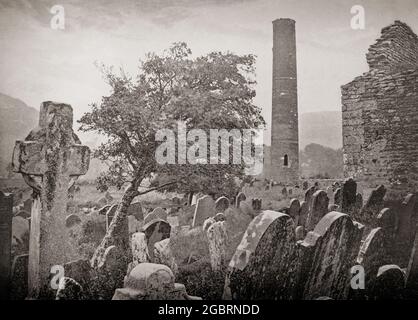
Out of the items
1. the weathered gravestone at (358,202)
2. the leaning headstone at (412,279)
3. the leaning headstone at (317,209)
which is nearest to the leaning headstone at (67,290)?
the leaning headstone at (412,279)

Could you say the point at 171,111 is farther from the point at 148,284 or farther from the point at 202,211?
the point at 148,284

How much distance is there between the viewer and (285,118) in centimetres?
2033

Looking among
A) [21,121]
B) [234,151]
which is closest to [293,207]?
[234,151]

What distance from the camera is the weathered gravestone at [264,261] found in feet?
11.7

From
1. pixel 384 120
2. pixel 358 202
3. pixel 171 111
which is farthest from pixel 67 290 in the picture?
pixel 384 120

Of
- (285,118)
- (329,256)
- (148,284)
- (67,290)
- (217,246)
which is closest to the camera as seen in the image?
(148,284)

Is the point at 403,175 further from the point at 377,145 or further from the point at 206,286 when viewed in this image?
the point at 206,286

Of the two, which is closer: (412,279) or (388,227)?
(412,279)

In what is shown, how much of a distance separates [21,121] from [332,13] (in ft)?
25.6

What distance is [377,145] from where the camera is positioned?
26.6 ft

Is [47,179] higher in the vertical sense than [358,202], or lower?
higher

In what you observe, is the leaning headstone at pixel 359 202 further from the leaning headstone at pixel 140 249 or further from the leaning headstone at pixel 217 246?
the leaning headstone at pixel 140 249

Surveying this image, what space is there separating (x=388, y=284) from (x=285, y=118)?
16.9m

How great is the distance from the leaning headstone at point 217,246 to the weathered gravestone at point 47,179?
213 centimetres
